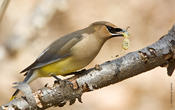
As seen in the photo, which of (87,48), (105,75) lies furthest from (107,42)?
(105,75)

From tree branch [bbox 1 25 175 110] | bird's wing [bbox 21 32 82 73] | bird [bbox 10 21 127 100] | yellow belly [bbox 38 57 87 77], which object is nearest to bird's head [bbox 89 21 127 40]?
bird [bbox 10 21 127 100]

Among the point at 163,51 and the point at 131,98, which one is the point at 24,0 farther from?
the point at 163,51

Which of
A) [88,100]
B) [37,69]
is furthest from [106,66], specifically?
[88,100]

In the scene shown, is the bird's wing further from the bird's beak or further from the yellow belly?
the bird's beak

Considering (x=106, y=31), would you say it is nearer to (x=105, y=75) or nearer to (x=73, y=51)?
(x=73, y=51)

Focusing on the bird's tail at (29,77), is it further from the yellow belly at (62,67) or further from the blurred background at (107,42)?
the blurred background at (107,42)

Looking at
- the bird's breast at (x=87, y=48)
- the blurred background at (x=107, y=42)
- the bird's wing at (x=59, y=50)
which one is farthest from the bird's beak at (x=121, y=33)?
the blurred background at (x=107, y=42)

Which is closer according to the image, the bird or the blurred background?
the bird
